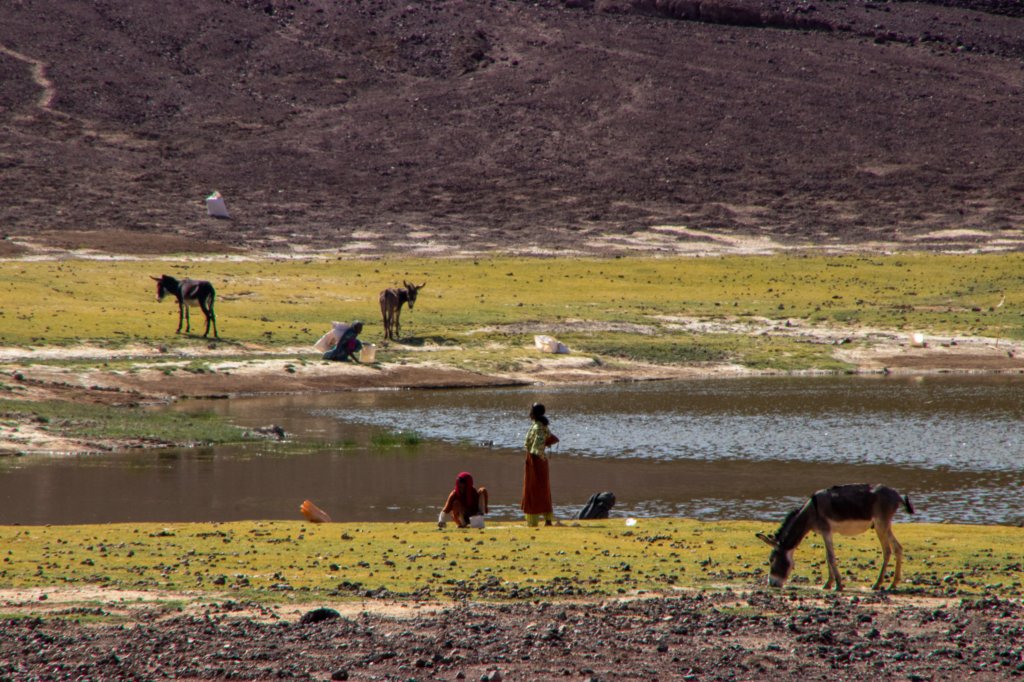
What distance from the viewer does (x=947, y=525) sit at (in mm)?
20438

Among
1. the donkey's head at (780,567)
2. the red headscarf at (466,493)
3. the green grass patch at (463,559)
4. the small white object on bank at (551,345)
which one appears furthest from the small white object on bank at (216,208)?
the donkey's head at (780,567)

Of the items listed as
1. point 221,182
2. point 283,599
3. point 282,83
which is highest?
point 282,83

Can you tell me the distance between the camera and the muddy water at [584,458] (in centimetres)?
2355

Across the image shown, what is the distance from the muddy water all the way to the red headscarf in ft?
7.48

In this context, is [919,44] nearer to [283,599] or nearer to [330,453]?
[330,453]

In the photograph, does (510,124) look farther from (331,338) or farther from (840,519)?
(840,519)

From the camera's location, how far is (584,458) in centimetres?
2884

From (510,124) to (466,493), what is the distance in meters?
107

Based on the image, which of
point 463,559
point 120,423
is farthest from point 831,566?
point 120,423

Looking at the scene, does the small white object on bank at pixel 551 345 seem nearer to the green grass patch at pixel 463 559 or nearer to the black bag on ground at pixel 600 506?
the black bag on ground at pixel 600 506

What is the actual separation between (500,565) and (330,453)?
12.9m

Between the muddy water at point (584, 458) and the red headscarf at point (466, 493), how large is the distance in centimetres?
228

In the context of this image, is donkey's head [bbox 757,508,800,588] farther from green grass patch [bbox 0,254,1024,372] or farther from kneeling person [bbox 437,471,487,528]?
green grass patch [bbox 0,254,1024,372]

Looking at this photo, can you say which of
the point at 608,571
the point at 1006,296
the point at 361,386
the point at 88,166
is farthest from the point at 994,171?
the point at 608,571
